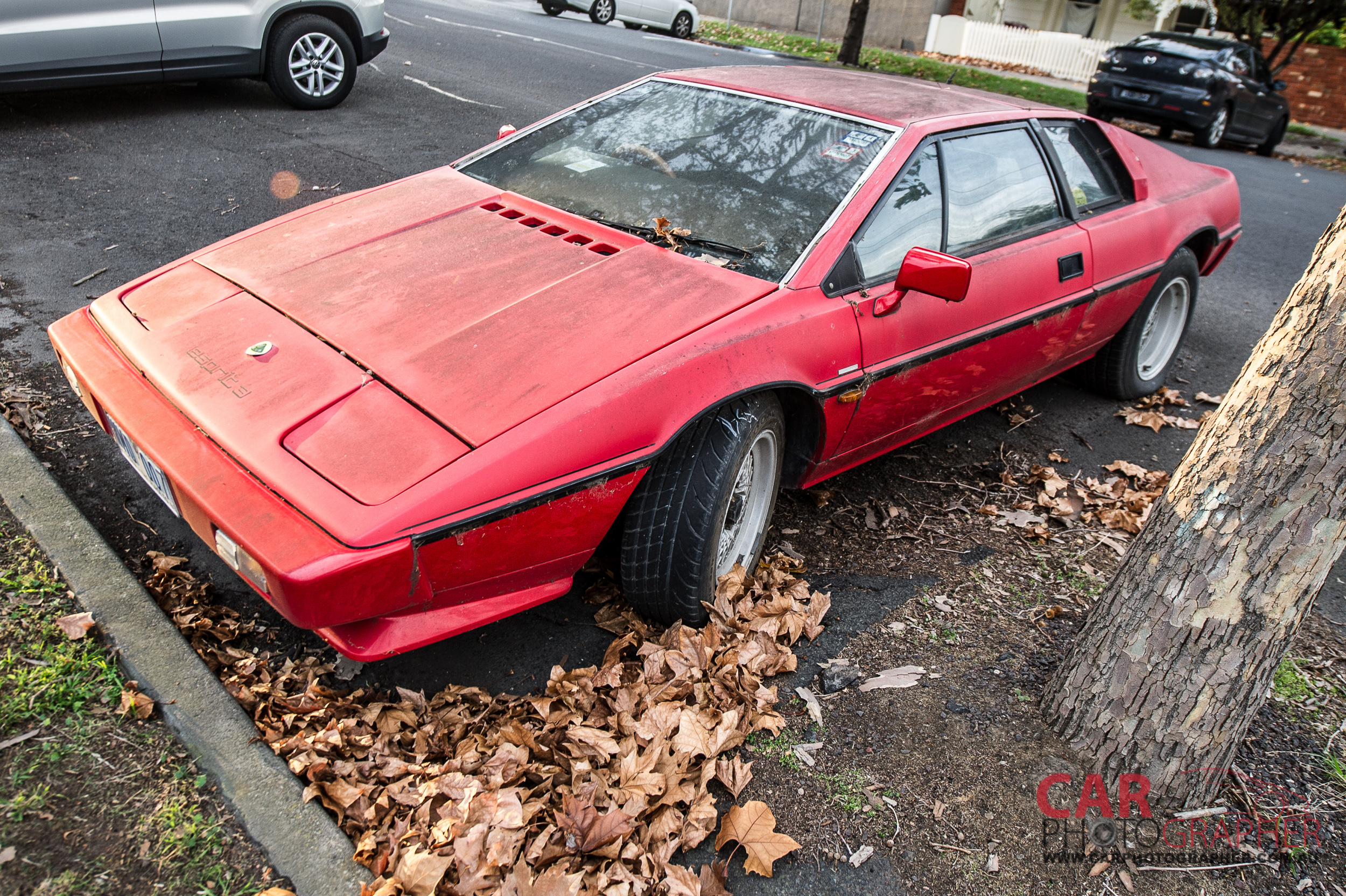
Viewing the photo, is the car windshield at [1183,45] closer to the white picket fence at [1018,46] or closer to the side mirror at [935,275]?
the white picket fence at [1018,46]

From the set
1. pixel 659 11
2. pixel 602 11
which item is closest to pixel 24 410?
pixel 659 11

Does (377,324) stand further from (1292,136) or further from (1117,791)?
(1292,136)

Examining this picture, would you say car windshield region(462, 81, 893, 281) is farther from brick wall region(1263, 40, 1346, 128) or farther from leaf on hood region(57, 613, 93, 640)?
brick wall region(1263, 40, 1346, 128)

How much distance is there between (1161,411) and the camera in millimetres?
4781

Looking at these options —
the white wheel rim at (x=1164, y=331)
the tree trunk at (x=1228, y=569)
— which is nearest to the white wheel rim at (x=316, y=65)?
the white wheel rim at (x=1164, y=331)

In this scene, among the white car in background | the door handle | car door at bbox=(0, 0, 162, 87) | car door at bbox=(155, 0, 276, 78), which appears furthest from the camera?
the white car in background

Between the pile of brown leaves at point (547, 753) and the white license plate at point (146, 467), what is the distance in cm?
46

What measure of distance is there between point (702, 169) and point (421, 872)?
2.37m

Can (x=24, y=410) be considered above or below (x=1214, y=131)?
below

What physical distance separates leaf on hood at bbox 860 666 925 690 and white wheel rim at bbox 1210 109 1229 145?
12849mm

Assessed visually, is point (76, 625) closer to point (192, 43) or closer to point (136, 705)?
point (136, 705)

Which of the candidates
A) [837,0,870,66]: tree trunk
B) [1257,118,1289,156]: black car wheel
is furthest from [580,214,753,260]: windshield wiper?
[1257,118,1289,156]: black car wheel

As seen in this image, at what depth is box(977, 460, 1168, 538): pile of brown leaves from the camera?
368 centimetres

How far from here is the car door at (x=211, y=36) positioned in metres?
6.29
